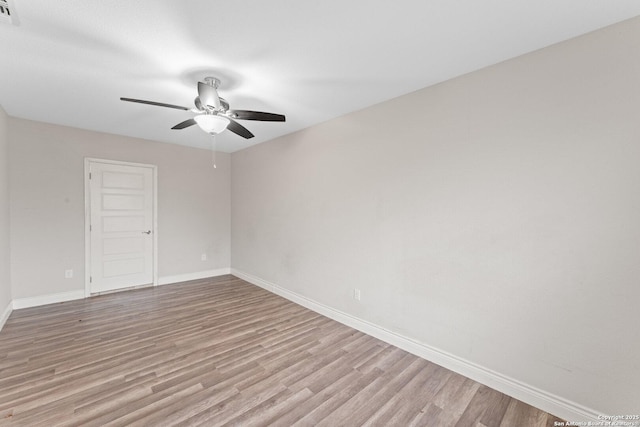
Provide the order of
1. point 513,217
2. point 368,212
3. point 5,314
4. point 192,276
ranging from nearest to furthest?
point 513,217, point 368,212, point 5,314, point 192,276

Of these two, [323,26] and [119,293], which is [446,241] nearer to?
[323,26]

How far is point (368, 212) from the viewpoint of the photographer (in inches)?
116

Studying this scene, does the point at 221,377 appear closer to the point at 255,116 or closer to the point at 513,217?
the point at 255,116

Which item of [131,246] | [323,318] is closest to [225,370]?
[323,318]

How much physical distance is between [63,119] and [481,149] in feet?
16.0

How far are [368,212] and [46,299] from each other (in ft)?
14.8

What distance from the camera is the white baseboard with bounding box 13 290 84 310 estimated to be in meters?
3.48

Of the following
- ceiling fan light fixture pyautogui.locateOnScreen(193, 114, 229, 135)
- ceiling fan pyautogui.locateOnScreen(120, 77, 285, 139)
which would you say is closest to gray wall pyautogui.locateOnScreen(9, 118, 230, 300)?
ceiling fan pyautogui.locateOnScreen(120, 77, 285, 139)

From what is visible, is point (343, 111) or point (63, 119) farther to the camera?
point (63, 119)

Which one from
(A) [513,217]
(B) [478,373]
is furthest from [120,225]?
(A) [513,217]

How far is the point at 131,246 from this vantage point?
4344 mm

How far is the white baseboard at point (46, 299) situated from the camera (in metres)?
3.48

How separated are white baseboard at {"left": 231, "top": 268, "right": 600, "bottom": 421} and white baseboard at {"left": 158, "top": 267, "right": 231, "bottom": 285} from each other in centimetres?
269

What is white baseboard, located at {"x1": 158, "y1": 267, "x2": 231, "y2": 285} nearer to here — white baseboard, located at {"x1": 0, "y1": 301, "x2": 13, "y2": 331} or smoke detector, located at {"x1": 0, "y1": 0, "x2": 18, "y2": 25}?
white baseboard, located at {"x1": 0, "y1": 301, "x2": 13, "y2": 331}
